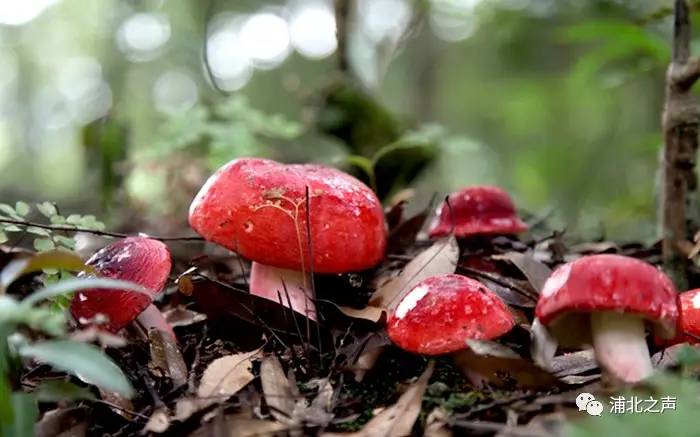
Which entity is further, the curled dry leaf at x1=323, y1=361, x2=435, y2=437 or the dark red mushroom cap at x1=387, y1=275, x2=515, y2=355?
the dark red mushroom cap at x1=387, y1=275, x2=515, y2=355

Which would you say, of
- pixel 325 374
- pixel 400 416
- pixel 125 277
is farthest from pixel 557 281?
pixel 125 277

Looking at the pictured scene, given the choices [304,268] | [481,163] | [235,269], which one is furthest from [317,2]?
[304,268]

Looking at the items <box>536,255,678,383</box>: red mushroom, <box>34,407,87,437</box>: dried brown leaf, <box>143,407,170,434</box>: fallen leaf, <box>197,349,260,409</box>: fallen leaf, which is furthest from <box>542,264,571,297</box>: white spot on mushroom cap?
<box>34,407,87,437</box>: dried brown leaf

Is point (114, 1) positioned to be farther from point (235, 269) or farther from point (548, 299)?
point (548, 299)

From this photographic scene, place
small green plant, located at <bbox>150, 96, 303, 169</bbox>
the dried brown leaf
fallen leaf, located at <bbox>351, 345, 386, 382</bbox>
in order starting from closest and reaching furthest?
the dried brown leaf < fallen leaf, located at <bbox>351, 345, 386, 382</bbox> < small green plant, located at <bbox>150, 96, 303, 169</bbox>

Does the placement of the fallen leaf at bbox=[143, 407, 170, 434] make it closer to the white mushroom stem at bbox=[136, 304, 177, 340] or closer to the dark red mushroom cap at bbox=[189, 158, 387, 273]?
the white mushroom stem at bbox=[136, 304, 177, 340]

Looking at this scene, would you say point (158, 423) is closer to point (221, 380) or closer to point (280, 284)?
point (221, 380)

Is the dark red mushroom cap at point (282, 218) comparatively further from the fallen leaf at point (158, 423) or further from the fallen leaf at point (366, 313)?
the fallen leaf at point (158, 423)
